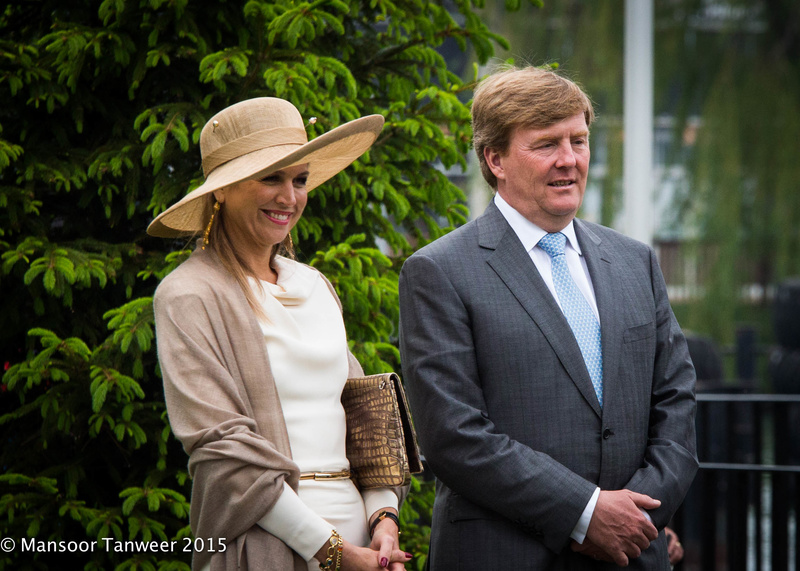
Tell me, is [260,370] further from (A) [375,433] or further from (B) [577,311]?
(B) [577,311]

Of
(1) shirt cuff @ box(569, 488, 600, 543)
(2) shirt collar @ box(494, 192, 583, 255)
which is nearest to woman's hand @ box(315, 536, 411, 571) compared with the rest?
(1) shirt cuff @ box(569, 488, 600, 543)

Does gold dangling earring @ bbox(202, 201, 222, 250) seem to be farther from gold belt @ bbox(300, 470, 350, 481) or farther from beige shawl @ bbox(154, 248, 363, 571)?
gold belt @ bbox(300, 470, 350, 481)

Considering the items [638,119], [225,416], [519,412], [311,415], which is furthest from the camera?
[638,119]

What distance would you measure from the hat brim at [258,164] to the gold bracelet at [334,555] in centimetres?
87

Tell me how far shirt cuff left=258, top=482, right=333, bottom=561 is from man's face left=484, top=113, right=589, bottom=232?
1.02 metres

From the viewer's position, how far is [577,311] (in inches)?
96.8

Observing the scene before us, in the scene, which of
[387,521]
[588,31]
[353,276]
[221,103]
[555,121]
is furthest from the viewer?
[588,31]

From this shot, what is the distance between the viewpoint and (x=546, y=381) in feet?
7.68

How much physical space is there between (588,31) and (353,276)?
781 cm

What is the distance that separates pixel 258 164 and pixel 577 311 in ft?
3.06

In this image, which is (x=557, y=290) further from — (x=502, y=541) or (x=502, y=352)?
(x=502, y=541)

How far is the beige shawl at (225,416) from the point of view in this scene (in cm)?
204

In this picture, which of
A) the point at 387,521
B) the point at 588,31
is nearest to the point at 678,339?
the point at 387,521

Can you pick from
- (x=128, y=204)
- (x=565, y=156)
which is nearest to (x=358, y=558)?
(x=565, y=156)
